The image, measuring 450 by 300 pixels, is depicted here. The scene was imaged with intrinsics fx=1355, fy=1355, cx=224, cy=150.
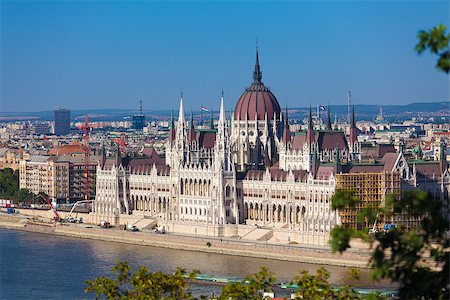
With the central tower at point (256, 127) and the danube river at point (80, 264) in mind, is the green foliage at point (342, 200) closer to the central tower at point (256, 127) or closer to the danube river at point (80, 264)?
the danube river at point (80, 264)

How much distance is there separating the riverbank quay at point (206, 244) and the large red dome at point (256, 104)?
10.5m

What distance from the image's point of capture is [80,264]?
61.9 m

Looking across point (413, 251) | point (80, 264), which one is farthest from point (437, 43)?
point (80, 264)

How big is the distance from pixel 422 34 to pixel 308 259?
145ft

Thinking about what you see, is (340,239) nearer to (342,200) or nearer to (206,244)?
(342,200)

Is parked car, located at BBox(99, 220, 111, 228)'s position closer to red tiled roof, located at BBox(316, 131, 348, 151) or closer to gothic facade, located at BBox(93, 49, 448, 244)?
gothic facade, located at BBox(93, 49, 448, 244)

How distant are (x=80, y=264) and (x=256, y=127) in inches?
812

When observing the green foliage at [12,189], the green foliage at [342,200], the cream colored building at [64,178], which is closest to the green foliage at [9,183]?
the green foliage at [12,189]

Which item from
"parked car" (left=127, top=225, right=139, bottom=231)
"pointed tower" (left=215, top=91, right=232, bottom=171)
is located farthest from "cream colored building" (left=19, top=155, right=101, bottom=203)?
"pointed tower" (left=215, top=91, right=232, bottom=171)

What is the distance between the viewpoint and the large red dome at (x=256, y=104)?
79875mm

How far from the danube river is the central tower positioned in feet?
35.6

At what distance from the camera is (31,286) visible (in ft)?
176

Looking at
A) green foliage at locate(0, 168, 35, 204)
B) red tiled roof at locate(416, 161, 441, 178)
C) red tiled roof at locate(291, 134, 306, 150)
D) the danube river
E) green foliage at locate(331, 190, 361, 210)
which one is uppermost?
red tiled roof at locate(291, 134, 306, 150)

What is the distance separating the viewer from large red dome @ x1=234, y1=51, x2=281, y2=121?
79.9 metres
